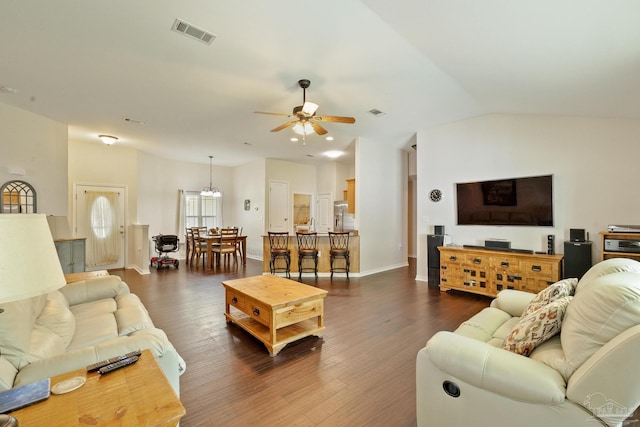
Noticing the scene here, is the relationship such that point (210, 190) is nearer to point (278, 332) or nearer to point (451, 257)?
point (278, 332)

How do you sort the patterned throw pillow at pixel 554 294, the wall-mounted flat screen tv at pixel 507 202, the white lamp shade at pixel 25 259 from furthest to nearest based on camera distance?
the wall-mounted flat screen tv at pixel 507 202 < the patterned throw pillow at pixel 554 294 < the white lamp shade at pixel 25 259

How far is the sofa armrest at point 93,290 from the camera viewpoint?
9.04ft

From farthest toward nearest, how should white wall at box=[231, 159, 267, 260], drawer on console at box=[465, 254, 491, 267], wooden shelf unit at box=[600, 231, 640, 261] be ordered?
white wall at box=[231, 159, 267, 260] < drawer on console at box=[465, 254, 491, 267] < wooden shelf unit at box=[600, 231, 640, 261]

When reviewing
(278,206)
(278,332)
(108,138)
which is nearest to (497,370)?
(278,332)

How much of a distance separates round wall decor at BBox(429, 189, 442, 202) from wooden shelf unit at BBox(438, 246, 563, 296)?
102cm

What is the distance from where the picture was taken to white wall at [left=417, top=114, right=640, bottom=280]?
3.75 meters

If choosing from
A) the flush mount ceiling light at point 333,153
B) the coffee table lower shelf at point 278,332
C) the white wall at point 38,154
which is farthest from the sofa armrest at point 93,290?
the flush mount ceiling light at point 333,153

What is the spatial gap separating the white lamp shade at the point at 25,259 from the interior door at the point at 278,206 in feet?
24.6

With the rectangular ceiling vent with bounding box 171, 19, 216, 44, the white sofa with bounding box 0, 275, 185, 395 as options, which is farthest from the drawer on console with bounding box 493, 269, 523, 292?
the rectangular ceiling vent with bounding box 171, 19, 216, 44

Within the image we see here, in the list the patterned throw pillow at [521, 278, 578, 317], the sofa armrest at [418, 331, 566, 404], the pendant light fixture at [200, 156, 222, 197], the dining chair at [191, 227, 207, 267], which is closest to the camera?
the sofa armrest at [418, 331, 566, 404]

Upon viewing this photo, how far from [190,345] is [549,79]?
464 cm

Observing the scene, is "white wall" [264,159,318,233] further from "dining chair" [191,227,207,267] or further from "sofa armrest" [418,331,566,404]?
"sofa armrest" [418,331,566,404]

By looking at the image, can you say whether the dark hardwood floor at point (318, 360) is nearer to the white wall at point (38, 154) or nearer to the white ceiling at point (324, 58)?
the white wall at point (38, 154)

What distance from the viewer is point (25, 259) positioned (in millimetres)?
832
